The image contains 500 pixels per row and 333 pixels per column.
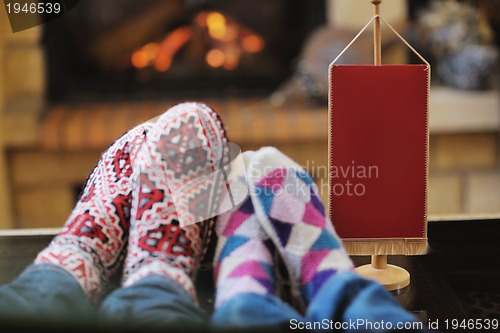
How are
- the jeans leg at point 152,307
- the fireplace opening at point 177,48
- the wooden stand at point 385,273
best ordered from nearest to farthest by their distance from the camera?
the jeans leg at point 152,307 < the wooden stand at point 385,273 < the fireplace opening at point 177,48

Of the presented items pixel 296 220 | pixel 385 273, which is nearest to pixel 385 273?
pixel 385 273

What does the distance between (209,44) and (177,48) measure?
10 cm

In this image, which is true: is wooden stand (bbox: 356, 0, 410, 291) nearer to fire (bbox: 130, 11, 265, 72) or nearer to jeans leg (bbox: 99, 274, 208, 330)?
jeans leg (bbox: 99, 274, 208, 330)

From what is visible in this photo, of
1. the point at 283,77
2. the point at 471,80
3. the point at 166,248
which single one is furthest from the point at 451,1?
the point at 166,248

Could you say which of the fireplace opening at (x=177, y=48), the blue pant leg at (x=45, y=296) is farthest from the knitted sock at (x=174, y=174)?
the fireplace opening at (x=177, y=48)

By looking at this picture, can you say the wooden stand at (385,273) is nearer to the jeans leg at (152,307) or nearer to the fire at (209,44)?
the jeans leg at (152,307)

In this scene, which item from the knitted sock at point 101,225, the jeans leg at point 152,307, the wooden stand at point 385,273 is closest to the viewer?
the jeans leg at point 152,307

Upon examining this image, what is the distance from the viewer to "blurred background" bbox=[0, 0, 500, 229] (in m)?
2.10

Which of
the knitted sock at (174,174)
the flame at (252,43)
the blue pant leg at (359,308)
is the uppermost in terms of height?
the flame at (252,43)

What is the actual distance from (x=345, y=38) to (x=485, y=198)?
0.65m

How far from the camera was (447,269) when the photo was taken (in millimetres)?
896

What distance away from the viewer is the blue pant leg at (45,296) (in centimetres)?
61

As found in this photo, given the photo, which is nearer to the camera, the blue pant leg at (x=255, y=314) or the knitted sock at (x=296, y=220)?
the blue pant leg at (x=255, y=314)

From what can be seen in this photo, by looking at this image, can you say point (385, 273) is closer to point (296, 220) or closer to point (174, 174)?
point (296, 220)
